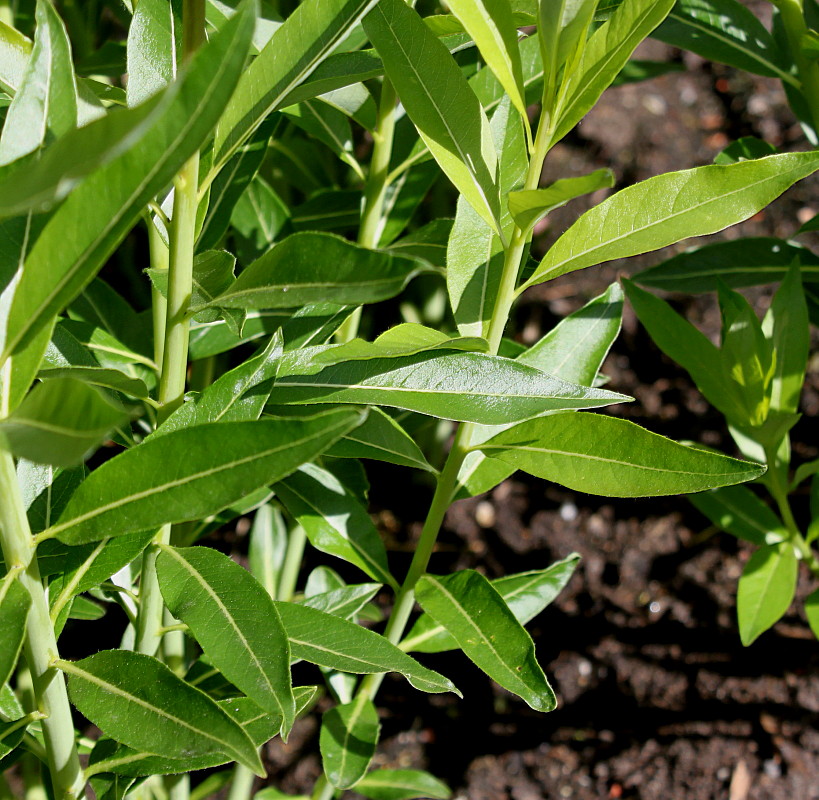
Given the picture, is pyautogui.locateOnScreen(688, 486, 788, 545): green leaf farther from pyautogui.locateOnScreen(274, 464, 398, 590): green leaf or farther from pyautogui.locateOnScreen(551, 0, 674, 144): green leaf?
pyautogui.locateOnScreen(551, 0, 674, 144): green leaf

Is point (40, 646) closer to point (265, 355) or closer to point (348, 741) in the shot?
point (265, 355)

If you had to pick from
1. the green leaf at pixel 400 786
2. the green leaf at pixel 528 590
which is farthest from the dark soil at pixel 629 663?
the green leaf at pixel 528 590

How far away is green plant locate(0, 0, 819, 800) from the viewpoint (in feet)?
1.54

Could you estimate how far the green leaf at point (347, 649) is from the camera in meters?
0.72

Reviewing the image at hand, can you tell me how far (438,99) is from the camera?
66 centimetres

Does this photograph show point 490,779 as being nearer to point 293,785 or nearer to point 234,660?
point 293,785

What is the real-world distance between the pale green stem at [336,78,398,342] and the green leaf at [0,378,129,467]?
525 millimetres

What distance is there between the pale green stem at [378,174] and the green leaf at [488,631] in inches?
11.9

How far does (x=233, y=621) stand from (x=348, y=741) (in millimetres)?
427

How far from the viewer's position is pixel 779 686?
159 cm

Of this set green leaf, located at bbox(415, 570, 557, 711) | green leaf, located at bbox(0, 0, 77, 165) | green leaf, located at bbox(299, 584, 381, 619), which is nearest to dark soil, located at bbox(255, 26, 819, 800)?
green leaf, located at bbox(299, 584, 381, 619)

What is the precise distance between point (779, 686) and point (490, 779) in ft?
1.87

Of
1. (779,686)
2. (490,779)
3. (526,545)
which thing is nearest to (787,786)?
(779,686)

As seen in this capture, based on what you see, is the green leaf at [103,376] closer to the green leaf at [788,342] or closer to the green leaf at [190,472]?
the green leaf at [190,472]
